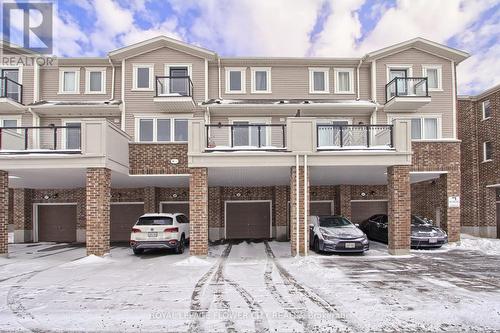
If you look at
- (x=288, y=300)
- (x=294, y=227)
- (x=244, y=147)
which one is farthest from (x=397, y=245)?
(x=288, y=300)

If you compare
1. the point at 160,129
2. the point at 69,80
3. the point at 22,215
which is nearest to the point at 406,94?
the point at 160,129

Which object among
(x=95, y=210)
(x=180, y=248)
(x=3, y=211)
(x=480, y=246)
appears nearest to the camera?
(x=95, y=210)

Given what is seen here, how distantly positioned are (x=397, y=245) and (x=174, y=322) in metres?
9.77

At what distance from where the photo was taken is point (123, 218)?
70.8 ft

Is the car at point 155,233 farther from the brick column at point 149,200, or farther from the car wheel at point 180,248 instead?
the brick column at point 149,200

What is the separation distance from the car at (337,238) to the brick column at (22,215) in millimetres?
15050

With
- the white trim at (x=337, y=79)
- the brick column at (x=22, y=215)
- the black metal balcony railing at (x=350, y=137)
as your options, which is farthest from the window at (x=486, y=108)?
the brick column at (x=22, y=215)

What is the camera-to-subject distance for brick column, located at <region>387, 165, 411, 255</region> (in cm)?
1407

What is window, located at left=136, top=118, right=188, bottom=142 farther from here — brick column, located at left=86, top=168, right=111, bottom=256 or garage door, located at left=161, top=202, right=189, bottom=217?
brick column, located at left=86, top=168, right=111, bottom=256

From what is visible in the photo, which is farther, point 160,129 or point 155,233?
point 160,129

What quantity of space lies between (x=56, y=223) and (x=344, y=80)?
677 inches

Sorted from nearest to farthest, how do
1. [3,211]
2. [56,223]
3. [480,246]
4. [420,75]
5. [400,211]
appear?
[400,211]
[3,211]
[480,246]
[420,75]
[56,223]

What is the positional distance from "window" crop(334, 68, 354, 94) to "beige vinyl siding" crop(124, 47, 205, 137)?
23.5 feet

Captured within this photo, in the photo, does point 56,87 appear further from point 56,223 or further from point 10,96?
point 56,223
